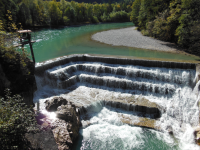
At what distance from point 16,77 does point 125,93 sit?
867cm

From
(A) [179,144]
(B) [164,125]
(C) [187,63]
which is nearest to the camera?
(A) [179,144]

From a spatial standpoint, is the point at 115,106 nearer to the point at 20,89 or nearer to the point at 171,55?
the point at 20,89

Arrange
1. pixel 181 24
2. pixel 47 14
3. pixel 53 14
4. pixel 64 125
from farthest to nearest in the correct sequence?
pixel 53 14 < pixel 47 14 < pixel 181 24 < pixel 64 125

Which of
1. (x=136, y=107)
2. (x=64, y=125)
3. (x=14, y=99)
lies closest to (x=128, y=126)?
(x=136, y=107)

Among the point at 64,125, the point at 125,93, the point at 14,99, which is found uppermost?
the point at 14,99

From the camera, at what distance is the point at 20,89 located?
9.38m

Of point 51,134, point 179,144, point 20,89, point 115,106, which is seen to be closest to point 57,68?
point 20,89

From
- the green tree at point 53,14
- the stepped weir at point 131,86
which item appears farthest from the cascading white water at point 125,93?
the green tree at point 53,14

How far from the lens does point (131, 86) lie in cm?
1375

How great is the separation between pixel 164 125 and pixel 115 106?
3801mm

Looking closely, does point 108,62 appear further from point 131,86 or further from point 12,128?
point 12,128

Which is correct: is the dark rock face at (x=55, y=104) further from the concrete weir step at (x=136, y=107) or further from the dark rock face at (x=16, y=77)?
the concrete weir step at (x=136, y=107)

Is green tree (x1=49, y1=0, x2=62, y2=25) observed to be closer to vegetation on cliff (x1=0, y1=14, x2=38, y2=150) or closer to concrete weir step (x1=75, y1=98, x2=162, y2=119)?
vegetation on cliff (x1=0, y1=14, x2=38, y2=150)

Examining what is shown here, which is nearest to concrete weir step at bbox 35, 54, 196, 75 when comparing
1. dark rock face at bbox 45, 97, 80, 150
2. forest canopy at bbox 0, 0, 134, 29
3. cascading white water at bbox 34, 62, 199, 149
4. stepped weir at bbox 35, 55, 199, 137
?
stepped weir at bbox 35, 55, 199, 137
